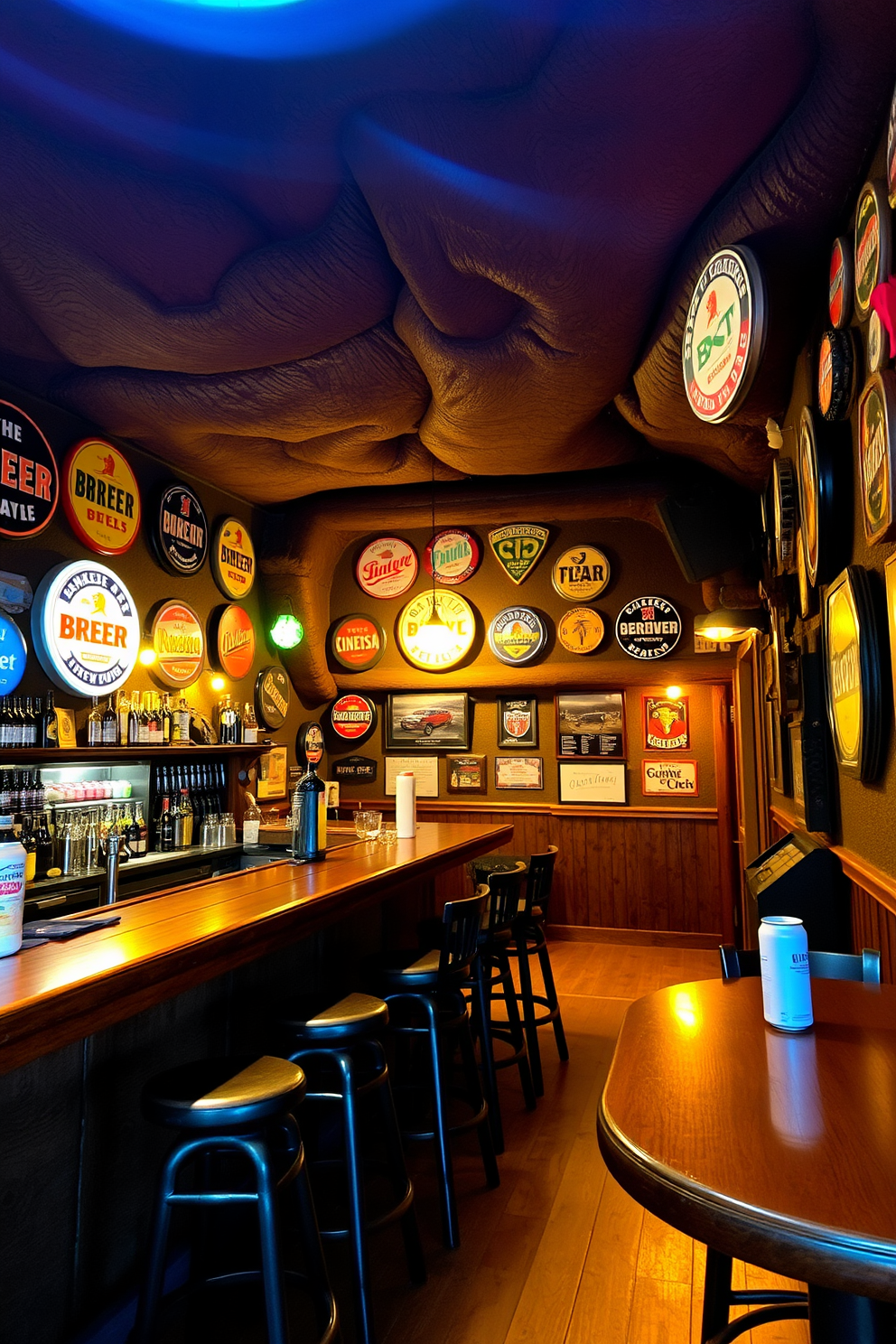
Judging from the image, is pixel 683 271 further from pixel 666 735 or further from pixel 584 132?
pixel 666 735

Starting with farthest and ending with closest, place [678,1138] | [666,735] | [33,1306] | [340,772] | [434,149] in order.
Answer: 1. [340,772]
2. [666,735]
3. [434,149]
4. [33,1306]
5. [678,1138]

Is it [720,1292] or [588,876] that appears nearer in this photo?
[720,1292]

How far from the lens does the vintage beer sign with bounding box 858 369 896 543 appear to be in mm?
1792

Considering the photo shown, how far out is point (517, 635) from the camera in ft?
22.4

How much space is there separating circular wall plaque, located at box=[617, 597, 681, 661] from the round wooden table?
195 inches

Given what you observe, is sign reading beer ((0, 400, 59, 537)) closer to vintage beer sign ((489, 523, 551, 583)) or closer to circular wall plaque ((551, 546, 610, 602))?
vintage beer sign ((489, 523, 551, 583))

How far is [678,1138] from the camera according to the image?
1.10 m

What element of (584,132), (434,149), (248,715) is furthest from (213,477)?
(584,132)

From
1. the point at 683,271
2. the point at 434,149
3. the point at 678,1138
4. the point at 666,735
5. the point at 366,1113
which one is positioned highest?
the point at 434,149

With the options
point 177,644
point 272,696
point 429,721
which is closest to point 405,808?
point 177,644

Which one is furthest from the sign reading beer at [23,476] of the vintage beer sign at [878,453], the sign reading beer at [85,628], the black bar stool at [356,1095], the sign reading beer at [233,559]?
the vintage beer sign at [878,453]

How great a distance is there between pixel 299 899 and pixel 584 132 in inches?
94.1

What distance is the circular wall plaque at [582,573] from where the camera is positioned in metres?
6.62

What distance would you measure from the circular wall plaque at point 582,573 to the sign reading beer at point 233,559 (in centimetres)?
244
